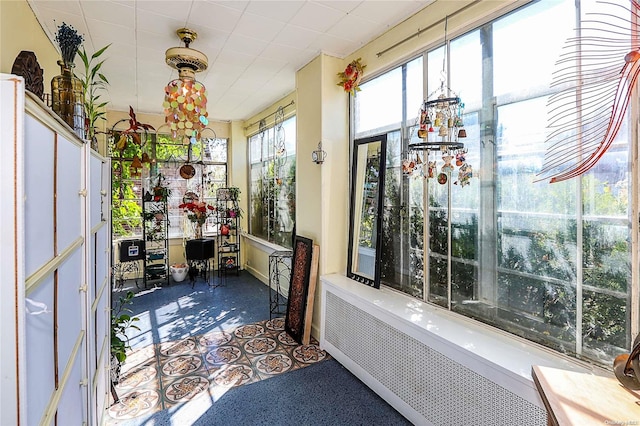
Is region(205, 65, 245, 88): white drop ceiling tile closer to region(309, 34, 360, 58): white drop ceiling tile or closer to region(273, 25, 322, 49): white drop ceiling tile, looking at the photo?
region(273, 25, 322, 49): white drop ceiling tile

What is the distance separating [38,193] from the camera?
2.64 ft

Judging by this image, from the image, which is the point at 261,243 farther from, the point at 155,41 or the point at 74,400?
the point at 74,400

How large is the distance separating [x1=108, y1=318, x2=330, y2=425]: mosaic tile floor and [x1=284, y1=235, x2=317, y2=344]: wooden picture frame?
0.42 feet

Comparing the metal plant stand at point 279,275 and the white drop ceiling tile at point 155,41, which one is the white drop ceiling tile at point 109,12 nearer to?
the white drop ceiling tile at point 155,41

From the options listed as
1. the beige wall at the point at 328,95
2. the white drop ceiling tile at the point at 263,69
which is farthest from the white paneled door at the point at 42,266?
the white drop ceiling tile at the point at 263,69

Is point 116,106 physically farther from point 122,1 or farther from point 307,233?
point 307,233

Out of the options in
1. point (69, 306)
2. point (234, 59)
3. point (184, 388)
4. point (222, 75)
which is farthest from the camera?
point (222, 75)

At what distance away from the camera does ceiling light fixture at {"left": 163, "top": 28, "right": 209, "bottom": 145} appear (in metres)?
2.67

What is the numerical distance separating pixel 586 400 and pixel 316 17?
2.75 metres

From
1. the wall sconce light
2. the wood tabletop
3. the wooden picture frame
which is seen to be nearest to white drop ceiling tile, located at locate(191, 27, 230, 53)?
the wall sconce light

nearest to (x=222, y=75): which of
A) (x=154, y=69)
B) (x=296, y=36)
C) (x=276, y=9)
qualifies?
(x=154, y=69)

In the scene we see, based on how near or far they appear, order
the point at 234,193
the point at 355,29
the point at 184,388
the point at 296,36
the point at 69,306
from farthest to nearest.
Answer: the point at 234,193, the point at 296,36, the point at 355,29, the point at 184,388, the point at 69,306

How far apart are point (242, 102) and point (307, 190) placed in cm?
236

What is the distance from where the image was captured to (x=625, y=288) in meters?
1.49
